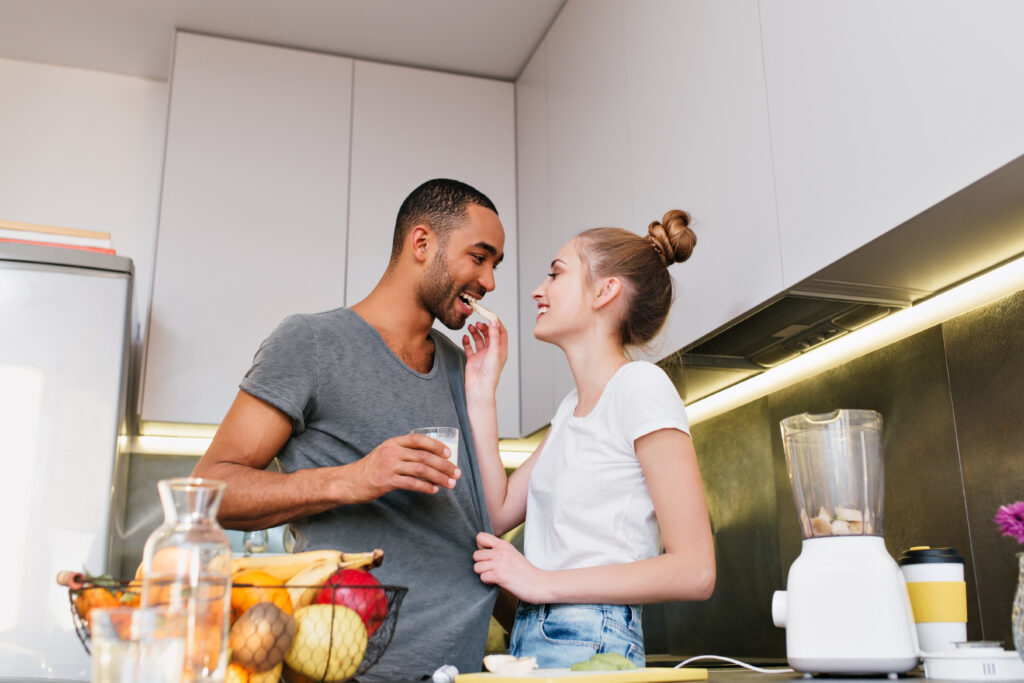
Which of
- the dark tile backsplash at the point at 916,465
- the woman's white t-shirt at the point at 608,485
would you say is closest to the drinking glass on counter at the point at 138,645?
the woman's white t-shirt at the point at 608,485

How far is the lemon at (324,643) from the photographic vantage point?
2.16 feet

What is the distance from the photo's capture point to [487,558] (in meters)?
1.17

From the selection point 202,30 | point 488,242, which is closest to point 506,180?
point 202,30

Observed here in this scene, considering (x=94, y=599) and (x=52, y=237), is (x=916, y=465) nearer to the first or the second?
(x=94, y=599)

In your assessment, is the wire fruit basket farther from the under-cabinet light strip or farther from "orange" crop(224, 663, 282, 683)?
the under-cabinet light strip

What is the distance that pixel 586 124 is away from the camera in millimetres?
2221

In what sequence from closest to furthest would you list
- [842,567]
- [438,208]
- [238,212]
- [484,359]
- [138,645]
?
[138,645], [842,567], [484,359], [438,208], [238,212]

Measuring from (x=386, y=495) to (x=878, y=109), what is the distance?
0.82 m

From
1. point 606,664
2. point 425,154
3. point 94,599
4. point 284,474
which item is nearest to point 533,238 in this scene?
point 425,154

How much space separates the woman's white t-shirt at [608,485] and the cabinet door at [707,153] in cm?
30

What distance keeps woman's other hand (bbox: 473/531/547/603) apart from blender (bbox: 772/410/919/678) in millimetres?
280

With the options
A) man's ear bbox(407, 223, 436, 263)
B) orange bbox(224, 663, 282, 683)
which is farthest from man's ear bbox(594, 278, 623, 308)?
orange bbox(224, 663, 282, 683)

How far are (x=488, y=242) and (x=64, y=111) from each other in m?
1.77

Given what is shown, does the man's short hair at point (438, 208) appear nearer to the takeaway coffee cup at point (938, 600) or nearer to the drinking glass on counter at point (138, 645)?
the takeaway coffee cup at point (938, 600)
